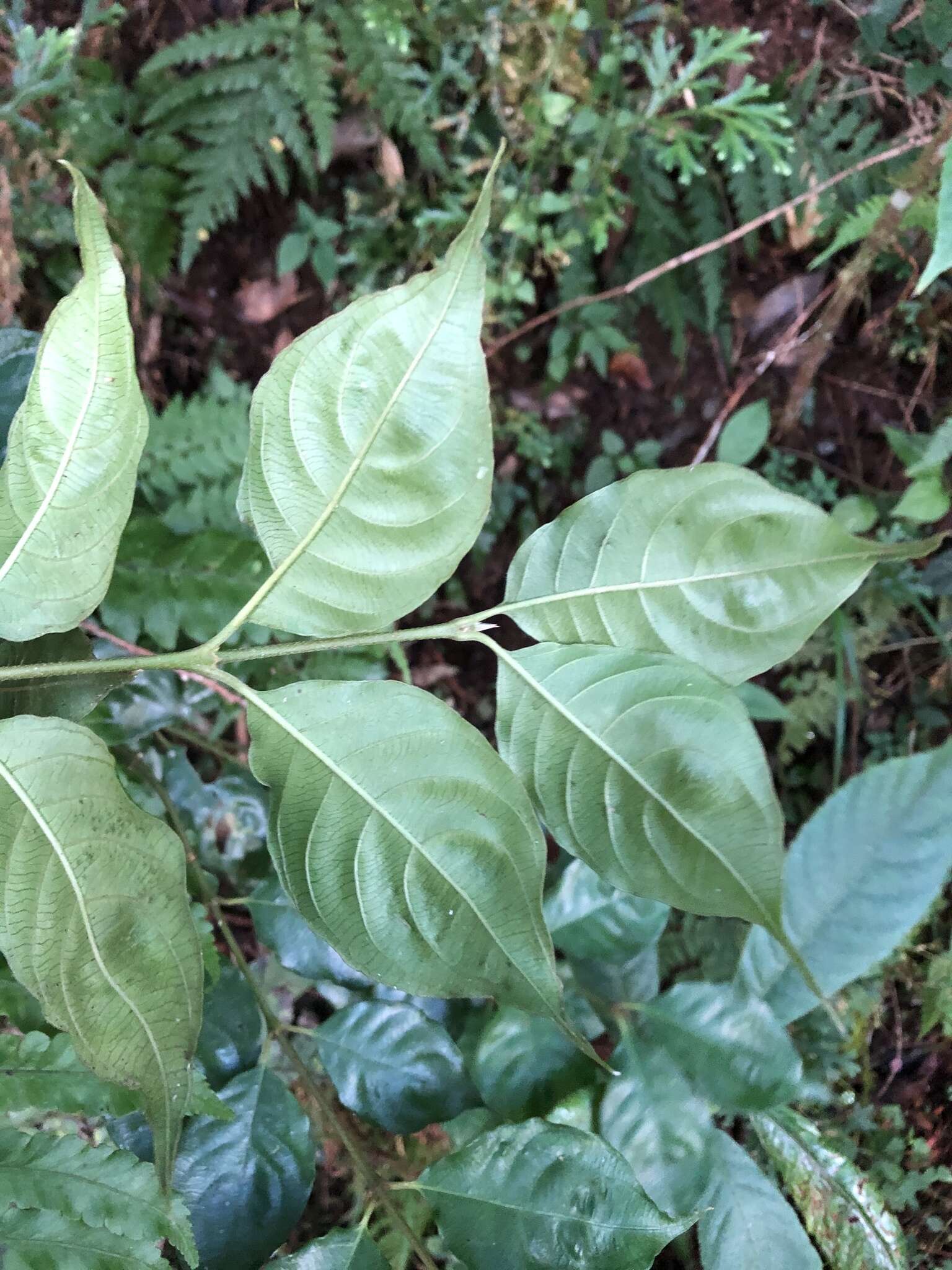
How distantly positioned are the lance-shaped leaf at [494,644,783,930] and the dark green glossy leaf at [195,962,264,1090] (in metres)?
0.59

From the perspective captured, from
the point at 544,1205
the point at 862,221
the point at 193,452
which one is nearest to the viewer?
the point at 544,1205

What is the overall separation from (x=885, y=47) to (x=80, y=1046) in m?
1.62

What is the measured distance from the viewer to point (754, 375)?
75.1 inches

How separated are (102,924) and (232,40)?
6.42ft

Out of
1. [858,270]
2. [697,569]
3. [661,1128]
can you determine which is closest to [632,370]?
[858,270]

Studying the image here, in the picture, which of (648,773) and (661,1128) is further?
(661,1128)

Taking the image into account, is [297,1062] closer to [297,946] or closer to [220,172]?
[297,946]

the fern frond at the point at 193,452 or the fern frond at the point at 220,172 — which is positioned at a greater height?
the fern frond at the point at 220,172

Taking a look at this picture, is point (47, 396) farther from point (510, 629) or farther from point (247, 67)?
point (247, 67)

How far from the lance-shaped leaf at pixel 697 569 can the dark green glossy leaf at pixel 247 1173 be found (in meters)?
0.67

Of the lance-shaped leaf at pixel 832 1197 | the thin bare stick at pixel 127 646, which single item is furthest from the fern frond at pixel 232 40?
the lance-shaped leaf at pixel 832 1197

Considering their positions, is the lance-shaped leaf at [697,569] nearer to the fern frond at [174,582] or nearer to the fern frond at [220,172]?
the fern frond at [174,582]

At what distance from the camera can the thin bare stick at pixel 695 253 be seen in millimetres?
1479

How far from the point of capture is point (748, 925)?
5.22ft
